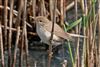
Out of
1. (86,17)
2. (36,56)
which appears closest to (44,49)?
(36,56)

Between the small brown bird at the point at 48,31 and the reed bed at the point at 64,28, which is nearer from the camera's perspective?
the reed bed at the point at 64,28

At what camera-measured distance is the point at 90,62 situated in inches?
177

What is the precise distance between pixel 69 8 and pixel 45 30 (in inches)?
52.1

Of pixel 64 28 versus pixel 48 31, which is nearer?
pixel 64 28

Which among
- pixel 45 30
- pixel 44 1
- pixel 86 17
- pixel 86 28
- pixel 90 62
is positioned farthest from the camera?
pixel 44 1

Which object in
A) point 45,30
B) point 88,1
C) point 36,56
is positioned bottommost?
point 36,56

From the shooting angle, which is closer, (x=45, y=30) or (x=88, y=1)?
(x=88, y=1)

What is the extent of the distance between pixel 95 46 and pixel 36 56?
7.16 ft

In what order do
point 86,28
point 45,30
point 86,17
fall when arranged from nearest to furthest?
point 86,17 < point 86,28 < point 45,30

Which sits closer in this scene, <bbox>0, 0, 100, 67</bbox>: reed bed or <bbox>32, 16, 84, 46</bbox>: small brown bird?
<bbox>0, 0, 100, 67</bbox>: reed bed

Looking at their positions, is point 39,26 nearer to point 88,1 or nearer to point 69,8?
point 69,8

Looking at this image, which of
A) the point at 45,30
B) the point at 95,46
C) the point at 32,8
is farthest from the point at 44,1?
the point at 95,46

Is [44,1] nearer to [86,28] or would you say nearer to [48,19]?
[48,19]

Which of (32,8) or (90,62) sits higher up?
(32,8)
